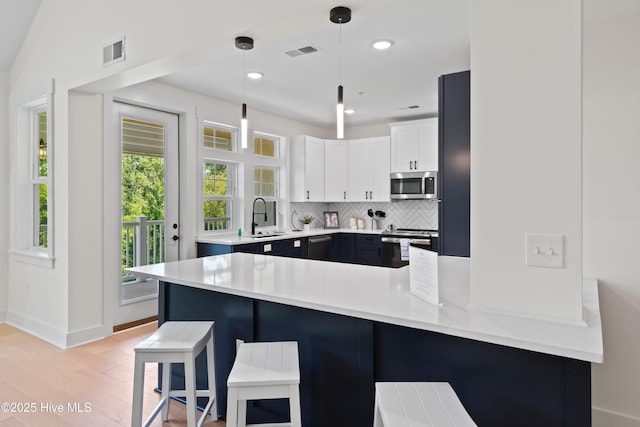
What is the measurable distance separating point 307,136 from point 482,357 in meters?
4.89

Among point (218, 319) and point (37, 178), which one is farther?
point (37, 178)

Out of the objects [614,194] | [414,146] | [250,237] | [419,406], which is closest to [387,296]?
[419,406]

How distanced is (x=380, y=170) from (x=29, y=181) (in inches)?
177

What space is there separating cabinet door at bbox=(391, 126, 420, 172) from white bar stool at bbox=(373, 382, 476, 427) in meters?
4.62

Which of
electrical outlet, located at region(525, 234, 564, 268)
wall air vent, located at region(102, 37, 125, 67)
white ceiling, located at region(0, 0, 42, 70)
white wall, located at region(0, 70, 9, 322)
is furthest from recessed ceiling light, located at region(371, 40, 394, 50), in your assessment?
white wall, located at region(0, 70, 9, 322)

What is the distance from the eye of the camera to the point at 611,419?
2330 mm

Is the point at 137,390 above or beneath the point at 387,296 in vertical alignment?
beneath

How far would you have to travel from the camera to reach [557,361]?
145cm

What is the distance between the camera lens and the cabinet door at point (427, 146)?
5.51 m

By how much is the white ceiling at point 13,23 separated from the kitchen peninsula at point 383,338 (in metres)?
3.14

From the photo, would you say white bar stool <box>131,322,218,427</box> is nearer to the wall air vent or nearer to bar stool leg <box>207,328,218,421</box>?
bar stool leg <box>207,328,218,421</box>

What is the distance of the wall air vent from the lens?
2.92m

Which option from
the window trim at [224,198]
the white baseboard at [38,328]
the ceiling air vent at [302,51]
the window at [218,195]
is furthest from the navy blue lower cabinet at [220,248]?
the ceiling air vent at [302,51]

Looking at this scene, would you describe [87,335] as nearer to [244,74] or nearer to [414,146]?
[244,74]
